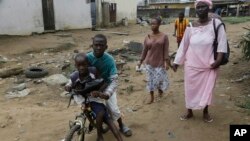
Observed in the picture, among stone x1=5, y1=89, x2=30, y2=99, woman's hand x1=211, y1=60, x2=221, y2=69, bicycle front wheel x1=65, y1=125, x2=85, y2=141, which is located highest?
woman's hand x1=211, y1=60, x2=221, y2=69

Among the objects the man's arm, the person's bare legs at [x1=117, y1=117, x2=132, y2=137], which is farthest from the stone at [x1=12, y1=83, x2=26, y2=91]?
the man's arm

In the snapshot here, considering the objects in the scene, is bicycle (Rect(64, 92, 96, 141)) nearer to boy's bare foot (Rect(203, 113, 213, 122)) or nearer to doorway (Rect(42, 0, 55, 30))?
boy's bare foot (Rect(203, 113, 213, 122))

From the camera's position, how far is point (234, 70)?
26.8 ft

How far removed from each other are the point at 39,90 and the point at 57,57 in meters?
3.79

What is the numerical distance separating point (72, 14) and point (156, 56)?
12.7m

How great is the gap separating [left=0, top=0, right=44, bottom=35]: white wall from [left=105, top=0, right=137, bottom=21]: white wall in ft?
24.6

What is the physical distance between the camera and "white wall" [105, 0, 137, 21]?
22766mm

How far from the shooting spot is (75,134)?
378 cm

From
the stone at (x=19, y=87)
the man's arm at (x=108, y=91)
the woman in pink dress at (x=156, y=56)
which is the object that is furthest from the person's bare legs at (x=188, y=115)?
the stone at (x=19, y=87)

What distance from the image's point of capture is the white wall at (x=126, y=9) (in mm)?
22766

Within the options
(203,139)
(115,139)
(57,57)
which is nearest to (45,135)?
(115,139)

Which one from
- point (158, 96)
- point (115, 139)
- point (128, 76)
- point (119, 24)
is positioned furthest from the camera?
point (119, 24)

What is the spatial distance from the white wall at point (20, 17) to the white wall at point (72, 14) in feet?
3.97

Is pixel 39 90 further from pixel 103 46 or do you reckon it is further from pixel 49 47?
pixel 49 47
